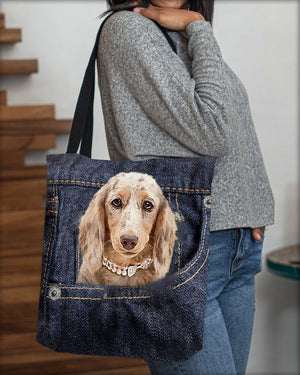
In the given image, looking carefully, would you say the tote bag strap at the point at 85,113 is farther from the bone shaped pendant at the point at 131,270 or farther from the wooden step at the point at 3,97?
the wooden step at the point at 3,97

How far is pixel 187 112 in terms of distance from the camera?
80 centimetres

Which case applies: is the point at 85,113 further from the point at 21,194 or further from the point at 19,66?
the point at 19,66

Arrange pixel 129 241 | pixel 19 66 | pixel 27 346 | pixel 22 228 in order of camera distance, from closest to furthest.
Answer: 1. pixel 129 241
2. pixel 27 346
3. pixel 22 228
4. pixel 19 66

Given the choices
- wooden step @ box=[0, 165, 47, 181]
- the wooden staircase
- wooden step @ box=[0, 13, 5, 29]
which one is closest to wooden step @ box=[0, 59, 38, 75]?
the wooden staircase

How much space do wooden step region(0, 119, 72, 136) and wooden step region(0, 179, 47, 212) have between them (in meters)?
0.18

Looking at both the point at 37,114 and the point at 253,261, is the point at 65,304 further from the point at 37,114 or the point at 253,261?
the point at 37,114

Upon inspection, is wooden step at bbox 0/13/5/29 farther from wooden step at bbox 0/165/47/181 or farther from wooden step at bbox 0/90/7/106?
wooden step at bbox 0/165/47/181

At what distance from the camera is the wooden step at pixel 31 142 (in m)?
1.90

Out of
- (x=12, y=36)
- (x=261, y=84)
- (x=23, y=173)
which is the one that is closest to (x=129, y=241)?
(x=23, y=173)

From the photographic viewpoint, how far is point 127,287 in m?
0.77

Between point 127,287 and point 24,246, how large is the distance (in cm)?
111

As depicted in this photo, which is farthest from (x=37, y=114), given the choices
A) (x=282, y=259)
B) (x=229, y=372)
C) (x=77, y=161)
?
(x=229, y=372)

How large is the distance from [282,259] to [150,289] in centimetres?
103

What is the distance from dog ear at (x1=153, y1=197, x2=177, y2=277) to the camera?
77 centimetres
